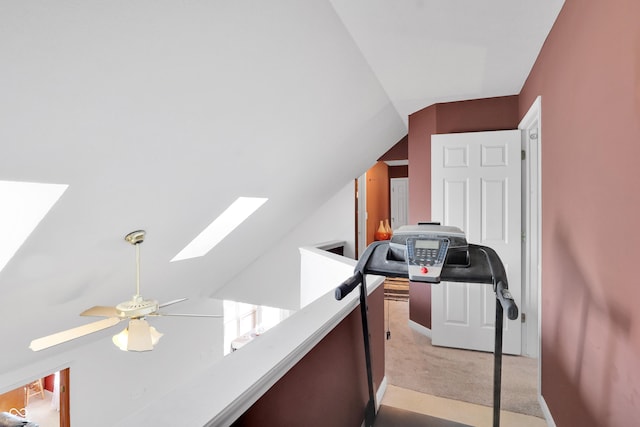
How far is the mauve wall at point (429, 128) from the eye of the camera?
3.29m

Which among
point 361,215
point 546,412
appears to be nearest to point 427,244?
point 546,412

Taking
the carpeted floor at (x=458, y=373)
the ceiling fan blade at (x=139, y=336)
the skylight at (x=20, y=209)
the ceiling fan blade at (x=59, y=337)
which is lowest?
the carpeted floor at (x=458, y=373)

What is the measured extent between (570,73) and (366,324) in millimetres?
1672

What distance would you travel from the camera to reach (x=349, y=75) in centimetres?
263

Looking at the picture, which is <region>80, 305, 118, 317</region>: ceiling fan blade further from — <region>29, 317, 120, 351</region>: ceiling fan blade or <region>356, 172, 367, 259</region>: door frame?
<region>356, 172, 367, 259</region>: door frame

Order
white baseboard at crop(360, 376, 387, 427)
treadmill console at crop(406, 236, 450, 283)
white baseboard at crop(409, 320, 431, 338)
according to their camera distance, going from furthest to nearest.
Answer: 1. white baseboard at crop(409, 320, 431, 338)
2. white baseboard at crop(360, 376, 387, 427)
3. treadmill console at crop(406, 236, 450, 283)

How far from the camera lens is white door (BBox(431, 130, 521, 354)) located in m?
3.12

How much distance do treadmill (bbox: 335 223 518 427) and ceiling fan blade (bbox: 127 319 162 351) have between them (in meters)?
1.97

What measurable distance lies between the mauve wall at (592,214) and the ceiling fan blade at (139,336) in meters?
2.87

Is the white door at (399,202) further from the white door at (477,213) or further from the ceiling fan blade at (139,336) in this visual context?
the ceiling fan blade at (139,336)

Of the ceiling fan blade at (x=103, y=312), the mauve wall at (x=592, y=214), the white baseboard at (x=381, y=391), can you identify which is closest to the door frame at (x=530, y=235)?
the mauve wall at (x=592, y=214)

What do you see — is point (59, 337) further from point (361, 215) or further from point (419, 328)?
point (361, 215)

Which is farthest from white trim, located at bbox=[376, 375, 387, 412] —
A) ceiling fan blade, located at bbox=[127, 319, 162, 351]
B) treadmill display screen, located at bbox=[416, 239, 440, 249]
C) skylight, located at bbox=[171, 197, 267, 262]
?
skylight, located at bbox=[171, 197, 267, 262]

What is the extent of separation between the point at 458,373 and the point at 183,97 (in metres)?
2.90
